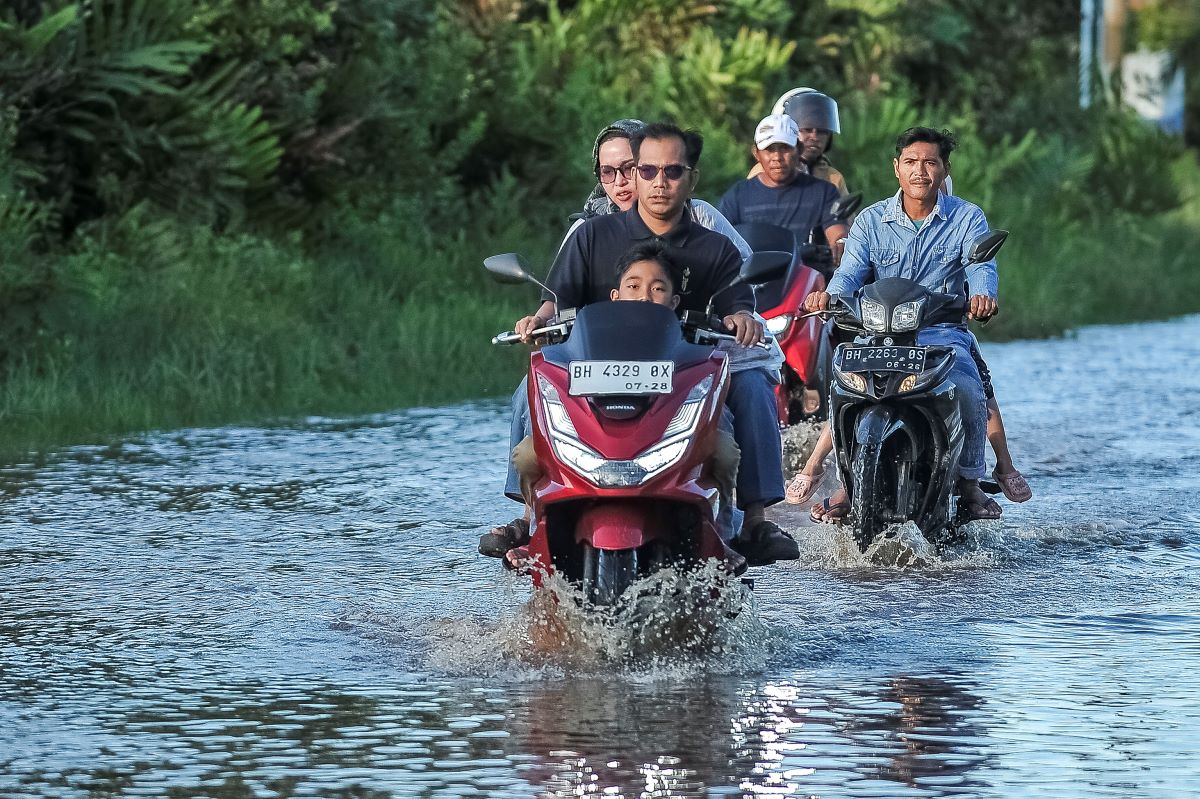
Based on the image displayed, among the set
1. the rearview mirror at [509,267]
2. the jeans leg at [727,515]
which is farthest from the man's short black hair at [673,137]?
the jeans leg at [727,515]

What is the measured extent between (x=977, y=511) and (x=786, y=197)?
13.3 feet

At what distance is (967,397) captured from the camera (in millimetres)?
10250

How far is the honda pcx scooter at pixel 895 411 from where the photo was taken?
1006 centimetres

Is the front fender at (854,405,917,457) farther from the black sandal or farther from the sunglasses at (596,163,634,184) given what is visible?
the black sandal

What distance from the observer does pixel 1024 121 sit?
3528cm

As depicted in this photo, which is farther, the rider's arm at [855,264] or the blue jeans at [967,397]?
the rider's arm at [855,264]

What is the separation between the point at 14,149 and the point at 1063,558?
996cm

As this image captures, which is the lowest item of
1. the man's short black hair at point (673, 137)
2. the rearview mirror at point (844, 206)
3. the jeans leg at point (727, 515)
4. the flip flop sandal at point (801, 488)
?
the flip flop sandal at point (801, 488)

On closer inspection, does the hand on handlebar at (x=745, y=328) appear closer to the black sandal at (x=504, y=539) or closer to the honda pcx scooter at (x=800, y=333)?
the black sandal at (x=504, y=539)

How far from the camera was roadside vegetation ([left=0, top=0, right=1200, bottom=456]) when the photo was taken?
53.9 ft

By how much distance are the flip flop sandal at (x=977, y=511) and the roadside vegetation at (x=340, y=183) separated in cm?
548

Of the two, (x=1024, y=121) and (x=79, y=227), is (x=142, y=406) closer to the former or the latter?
(x=79, y=227)

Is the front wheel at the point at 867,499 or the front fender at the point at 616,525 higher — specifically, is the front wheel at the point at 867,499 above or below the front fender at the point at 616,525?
below

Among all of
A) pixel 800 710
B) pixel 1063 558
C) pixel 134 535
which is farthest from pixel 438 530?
pixel 800 710
